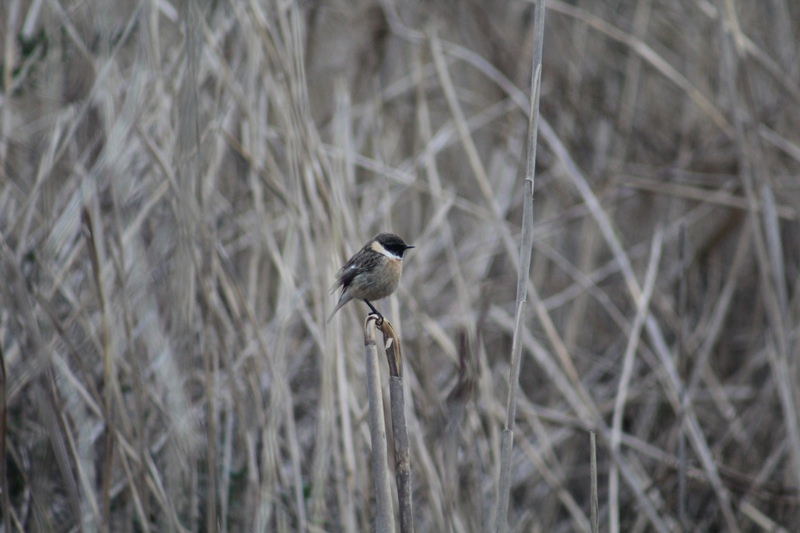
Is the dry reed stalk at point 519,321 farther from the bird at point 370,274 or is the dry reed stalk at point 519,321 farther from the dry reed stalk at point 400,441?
the bird at point 370,274

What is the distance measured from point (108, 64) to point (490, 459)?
6.30ft

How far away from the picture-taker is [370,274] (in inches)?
85.5

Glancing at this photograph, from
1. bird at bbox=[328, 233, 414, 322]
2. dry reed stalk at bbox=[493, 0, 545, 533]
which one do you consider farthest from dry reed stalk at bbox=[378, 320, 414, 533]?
bird at bbox=[328, 233, 414, 322]

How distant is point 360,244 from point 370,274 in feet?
1.18

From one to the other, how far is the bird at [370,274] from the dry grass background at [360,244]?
0.18 meters

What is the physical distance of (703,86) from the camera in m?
3.78

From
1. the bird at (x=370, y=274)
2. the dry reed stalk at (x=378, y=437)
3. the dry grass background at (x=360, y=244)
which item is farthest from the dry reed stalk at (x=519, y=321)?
the bird at (x=370, y=274)

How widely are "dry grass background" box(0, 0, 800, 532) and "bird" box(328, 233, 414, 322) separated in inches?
7.2

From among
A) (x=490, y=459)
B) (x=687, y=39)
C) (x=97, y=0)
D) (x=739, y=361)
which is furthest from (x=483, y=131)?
(x=97, y=0)

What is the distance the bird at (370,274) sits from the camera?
217 cm

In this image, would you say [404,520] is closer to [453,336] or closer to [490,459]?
[490,459]

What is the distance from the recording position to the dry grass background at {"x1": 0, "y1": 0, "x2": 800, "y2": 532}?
2.08 metres

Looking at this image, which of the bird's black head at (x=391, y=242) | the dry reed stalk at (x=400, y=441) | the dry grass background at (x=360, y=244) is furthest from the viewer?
the bird's black head at (x=391, y=242)

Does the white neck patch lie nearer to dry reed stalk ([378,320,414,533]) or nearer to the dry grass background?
the dry grass background
